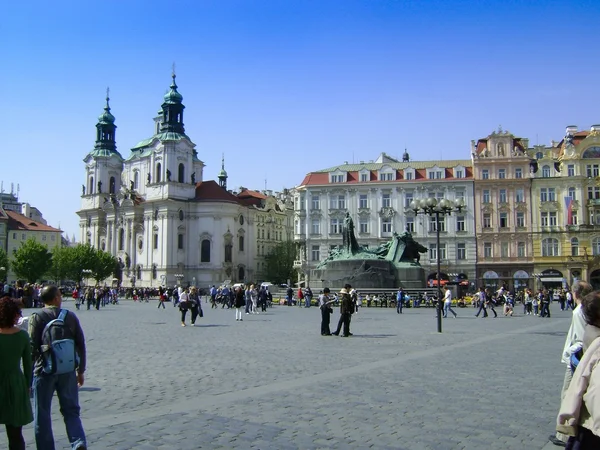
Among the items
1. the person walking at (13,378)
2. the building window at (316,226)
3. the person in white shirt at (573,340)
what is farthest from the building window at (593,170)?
the person walking at (13,378)

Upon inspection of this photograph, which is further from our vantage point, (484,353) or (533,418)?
(484,353)

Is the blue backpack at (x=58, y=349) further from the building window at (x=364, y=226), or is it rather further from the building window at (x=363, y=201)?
the building window at (x=363, y=201)

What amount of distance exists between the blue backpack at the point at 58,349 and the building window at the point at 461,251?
70104 mm

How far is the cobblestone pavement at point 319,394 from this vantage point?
747cm

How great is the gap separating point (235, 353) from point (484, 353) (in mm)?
5958

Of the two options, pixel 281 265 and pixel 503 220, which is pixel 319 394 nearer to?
pixel 503 220

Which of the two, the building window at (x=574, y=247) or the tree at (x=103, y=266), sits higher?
the building window at (x=574, y=247)

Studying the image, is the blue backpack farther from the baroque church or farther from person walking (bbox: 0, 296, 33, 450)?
the baroque church

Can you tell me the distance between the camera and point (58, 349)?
6.34 metres

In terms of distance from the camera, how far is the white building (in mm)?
73938

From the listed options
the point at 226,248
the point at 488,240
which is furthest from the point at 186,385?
the point at 226,248

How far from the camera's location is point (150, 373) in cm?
1220

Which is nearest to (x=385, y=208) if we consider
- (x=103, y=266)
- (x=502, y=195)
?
(x=502, y=195)

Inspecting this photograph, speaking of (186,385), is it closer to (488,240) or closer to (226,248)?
(488,240)
